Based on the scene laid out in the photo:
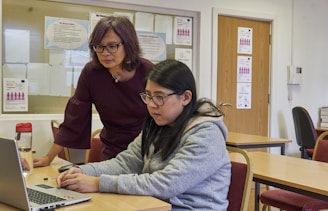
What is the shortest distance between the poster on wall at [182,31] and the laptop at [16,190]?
3.12m

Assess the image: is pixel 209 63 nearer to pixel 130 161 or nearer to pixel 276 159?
pixel 276 159

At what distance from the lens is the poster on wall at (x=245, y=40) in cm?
458

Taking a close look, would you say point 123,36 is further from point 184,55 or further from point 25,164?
point 184,55

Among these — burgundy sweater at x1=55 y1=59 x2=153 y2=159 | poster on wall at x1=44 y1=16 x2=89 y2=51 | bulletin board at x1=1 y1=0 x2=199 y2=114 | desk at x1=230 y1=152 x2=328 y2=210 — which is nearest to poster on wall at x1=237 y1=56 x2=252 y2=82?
bulletin board at x1=1 y1=0 x2=199 y2=114

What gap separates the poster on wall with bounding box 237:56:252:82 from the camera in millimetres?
4598

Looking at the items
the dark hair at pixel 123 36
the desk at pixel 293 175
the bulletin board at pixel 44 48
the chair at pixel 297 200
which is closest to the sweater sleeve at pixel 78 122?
the dark hair at pixel 123 36

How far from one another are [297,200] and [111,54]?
1.41 metres

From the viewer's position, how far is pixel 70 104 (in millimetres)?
2014

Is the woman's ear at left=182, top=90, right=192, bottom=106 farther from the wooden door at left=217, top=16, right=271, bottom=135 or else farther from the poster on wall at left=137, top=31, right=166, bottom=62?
the wooden door at left=217, top=16, right=271, bottom=135

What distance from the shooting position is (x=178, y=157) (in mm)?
1361

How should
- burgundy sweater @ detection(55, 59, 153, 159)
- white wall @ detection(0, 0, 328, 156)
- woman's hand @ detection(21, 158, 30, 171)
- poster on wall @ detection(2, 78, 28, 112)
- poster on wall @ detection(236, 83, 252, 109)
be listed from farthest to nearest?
poster on wall @ detection(236, 83, 252, 109) < white wall @ detection(0, 0, 328, 156) < poster on wall @ detection(2, 78, 28, 112) < burgundy sweater @ detection(55, 59, 153, 159) < woman's hand @ detection(21, 158, 30, 171)

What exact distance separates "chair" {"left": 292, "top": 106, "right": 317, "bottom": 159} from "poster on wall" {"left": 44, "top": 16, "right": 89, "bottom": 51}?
245 centimetres

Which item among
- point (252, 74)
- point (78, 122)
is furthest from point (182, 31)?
point (78, 122)

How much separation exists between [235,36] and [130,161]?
3.19m
